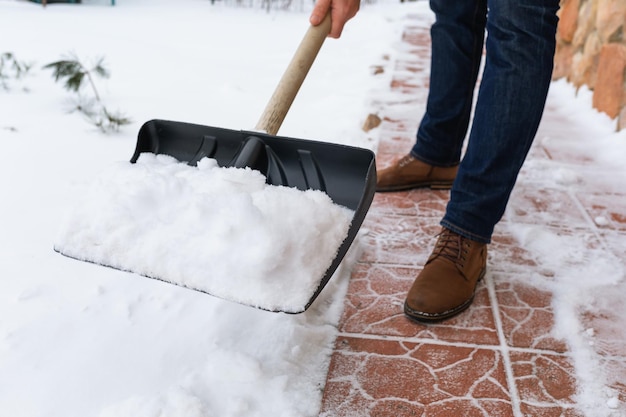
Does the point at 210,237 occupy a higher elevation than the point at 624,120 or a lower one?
higher

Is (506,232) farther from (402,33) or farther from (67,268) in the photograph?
(402,33)

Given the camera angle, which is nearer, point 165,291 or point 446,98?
point 165,291

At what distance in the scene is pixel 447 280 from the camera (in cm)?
141

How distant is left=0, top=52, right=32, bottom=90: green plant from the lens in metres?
2.86

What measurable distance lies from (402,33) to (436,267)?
3.93 meters

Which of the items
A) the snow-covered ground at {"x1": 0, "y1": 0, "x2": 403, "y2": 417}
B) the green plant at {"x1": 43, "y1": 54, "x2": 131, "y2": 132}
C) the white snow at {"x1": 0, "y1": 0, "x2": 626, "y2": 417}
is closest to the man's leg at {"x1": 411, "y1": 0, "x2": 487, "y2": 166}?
the white snow at {"x1": 0, "y1": 0, "x2": 626, "y2": 417}

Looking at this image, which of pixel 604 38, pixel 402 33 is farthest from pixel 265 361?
pixel 402 33

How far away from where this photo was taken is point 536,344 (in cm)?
131

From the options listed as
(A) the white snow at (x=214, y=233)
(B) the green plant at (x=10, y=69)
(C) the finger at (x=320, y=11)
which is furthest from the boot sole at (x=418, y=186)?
(B) the green plant at (x=10, y=69)

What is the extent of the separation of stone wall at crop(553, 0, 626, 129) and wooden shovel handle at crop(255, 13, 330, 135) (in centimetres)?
175

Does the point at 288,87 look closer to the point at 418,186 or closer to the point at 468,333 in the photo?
the point at 468,333

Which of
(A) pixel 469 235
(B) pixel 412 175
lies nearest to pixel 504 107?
(A) pixel 469 235

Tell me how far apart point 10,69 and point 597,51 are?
3.09 m

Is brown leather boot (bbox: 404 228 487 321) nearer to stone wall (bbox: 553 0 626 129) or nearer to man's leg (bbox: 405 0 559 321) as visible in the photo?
man's leg (bbox: 405 0 559 321)
